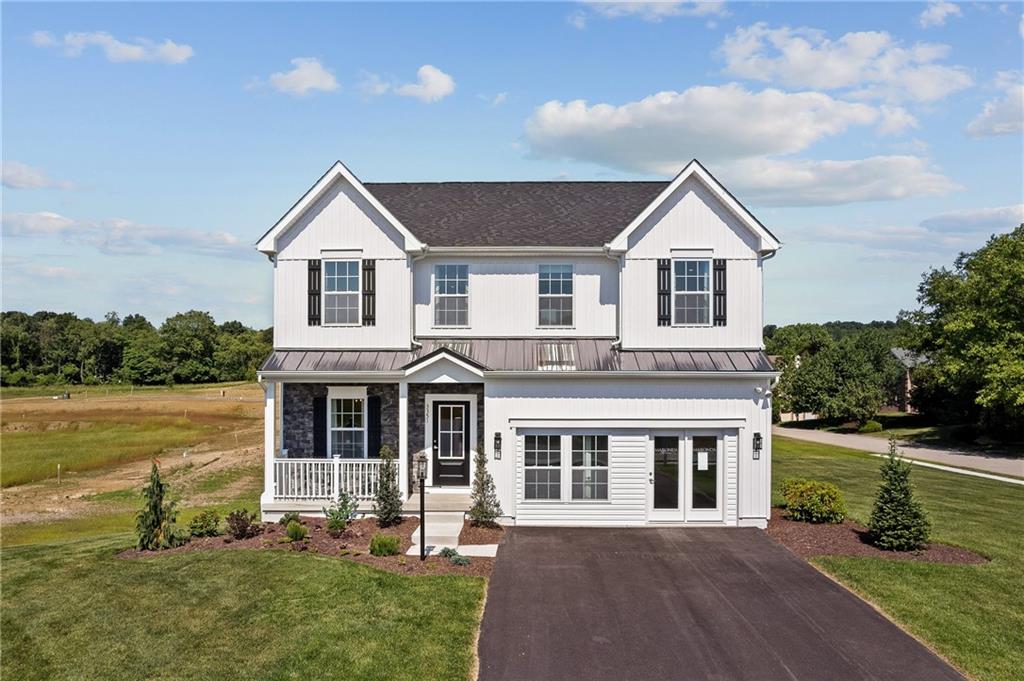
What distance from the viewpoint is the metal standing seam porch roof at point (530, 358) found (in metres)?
17.2

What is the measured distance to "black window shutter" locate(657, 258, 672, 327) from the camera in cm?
1788

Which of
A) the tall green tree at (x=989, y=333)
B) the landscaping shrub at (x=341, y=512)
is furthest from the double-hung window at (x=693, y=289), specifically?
the tall green tree at (x=989, y=333)

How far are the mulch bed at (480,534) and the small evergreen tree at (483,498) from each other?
0.57 ft

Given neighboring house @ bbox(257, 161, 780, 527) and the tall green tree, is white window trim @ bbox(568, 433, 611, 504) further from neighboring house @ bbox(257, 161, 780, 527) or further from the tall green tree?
the tall green tree

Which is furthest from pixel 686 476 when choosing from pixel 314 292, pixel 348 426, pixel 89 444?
pixel 89 444

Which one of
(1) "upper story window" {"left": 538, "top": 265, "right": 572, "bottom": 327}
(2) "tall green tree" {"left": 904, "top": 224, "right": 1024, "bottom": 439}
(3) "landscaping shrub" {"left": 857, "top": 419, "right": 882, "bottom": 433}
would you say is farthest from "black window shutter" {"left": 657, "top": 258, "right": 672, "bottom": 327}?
(3) "landscaping shrub" {"left": 857, "top": 419, "right": 882, "bottom": 433}

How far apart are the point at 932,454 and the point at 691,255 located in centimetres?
3041

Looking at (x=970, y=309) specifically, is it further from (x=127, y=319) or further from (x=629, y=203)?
(x=127, y=319)

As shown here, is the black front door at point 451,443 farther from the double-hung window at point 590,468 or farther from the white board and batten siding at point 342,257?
the double-hung window at point 590,468

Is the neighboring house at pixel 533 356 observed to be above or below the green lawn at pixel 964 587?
above

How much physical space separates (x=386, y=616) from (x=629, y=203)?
47.9 feet

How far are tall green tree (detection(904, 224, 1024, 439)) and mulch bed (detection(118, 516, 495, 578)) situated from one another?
3492 centimetres

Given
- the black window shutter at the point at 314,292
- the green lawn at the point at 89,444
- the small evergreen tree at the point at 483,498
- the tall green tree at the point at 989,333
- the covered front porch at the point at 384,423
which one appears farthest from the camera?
the tall green tree at the point at 989,333

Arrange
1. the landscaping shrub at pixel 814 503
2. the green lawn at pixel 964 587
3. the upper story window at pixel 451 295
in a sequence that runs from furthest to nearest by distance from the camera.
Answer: the upper story window at pixel 451 295
the landscaping shrub at pixel 814 503
the green lawn at pixel 964 587
